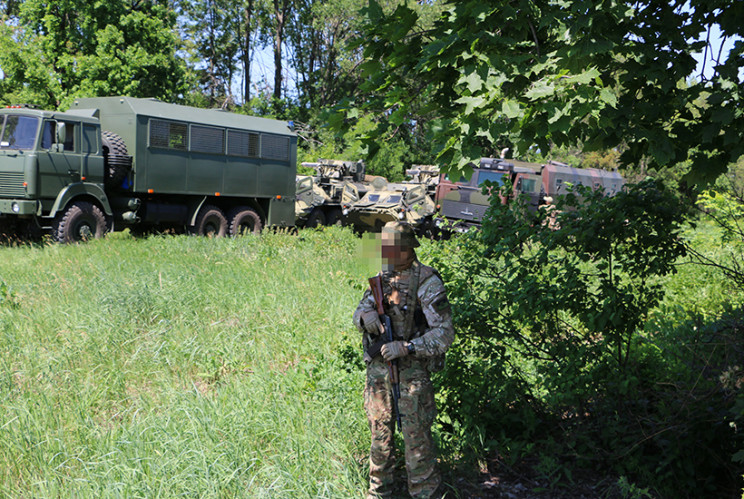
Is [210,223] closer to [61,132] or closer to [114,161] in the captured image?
[114,161]

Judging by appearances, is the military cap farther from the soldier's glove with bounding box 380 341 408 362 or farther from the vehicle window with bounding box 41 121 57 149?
the vehicle window with bounding box 41 121 57 149

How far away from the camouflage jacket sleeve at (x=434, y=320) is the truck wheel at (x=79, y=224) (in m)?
9.95

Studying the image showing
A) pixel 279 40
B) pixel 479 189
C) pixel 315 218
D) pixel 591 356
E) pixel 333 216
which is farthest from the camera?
pixel 279 40

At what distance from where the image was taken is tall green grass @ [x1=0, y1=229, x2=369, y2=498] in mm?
3854

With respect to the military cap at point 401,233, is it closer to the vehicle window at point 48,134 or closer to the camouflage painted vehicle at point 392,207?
the vehicle window at point 48,134

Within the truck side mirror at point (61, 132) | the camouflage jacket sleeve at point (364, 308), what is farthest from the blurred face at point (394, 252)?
the truck side mirror at point (61, 132)

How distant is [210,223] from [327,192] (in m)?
4.91

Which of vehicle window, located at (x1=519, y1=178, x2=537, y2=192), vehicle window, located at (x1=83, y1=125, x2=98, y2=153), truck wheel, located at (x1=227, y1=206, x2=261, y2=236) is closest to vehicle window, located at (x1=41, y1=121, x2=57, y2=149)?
vehicle window, located at (x1=83, y1=125, x2=98, y2=153)

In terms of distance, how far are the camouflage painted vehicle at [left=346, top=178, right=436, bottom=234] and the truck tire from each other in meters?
6.12

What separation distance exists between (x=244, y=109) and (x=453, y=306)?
32.2 m

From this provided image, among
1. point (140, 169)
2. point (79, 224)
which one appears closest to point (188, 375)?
point (79, 224)

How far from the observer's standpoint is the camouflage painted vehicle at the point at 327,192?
61.6ft

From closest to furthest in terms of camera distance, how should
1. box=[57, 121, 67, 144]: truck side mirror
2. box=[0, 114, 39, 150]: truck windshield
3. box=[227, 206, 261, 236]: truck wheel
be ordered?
box=[0, 114, 39, 150]: truck windshield → box=[57, 121, 67, 144]: truck side mirror → box=[227, 206, 261, 236]: truck wheel

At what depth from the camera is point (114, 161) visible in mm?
13133
